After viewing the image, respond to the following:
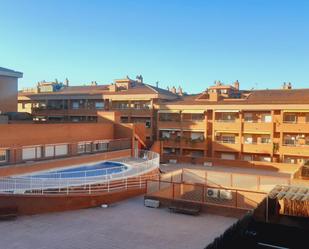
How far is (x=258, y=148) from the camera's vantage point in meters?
44.9

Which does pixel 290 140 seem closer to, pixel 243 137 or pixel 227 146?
pixel 243 137

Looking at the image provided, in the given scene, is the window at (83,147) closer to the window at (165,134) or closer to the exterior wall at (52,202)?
the exterior wall at (52,202)

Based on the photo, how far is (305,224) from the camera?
16.9 metres

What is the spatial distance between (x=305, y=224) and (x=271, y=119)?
1155 inches

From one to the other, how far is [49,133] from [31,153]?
247cm

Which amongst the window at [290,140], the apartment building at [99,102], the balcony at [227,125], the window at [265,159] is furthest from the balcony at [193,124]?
the window at [290,140]

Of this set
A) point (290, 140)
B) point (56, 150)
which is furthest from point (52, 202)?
point (290, 140)

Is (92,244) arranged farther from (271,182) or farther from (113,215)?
(271,182)

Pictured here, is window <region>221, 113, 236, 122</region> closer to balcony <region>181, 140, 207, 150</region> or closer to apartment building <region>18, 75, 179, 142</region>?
balcony <region>181, 140, 207, 150</region>

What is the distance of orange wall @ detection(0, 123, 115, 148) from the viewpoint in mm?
23969

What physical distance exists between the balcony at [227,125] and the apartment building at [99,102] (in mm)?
10077

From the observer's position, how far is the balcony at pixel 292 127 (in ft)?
139

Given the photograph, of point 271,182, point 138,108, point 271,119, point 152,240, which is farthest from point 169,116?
point 152,240

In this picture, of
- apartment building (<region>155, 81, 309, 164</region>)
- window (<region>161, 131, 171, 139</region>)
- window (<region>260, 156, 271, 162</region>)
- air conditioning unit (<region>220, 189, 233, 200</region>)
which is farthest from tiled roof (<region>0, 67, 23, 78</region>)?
window (<region>260, 156, 271, 162</region>)
